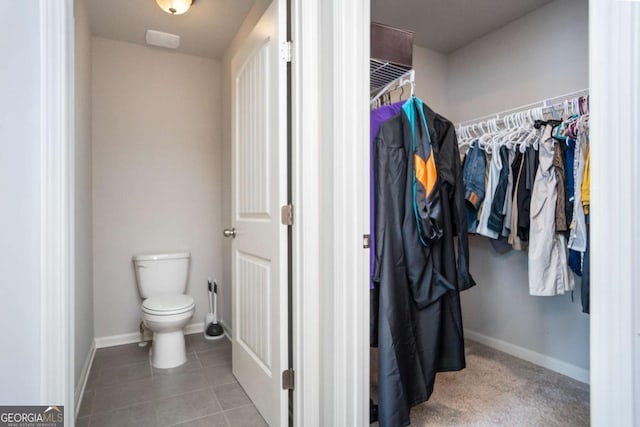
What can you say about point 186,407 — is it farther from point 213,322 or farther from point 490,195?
point 490,195

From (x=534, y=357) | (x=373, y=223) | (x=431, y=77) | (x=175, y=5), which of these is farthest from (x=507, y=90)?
(x=175, y=5)

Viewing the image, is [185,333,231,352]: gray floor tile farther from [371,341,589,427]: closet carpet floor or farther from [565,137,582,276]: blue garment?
[565,137,582,276]: blue garment

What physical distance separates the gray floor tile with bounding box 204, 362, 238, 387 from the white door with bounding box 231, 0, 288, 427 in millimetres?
86

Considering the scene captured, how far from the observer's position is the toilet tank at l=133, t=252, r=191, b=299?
2504mm

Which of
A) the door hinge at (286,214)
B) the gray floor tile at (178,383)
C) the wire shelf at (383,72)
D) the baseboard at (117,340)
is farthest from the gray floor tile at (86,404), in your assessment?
the wire shelf at (383,72)

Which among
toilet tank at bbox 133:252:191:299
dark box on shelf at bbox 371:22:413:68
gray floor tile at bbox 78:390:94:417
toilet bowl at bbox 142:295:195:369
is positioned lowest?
gray floor tile at bbox 78:390:94:417

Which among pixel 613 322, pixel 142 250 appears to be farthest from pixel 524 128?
pixel 142 250

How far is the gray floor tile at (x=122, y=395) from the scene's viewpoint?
176 centimetres

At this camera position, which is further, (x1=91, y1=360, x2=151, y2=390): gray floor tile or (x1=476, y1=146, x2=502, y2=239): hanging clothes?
(x1=476, y1=146, x2=502, y2=239): hanging clothes

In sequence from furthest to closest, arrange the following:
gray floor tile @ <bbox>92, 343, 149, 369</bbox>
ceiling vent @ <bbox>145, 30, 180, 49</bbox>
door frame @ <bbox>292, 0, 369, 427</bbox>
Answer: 1. ceiling vent @ <bbox>145, 30, 180, 49</bbox>
2. gray floor tile @ <bbox>92, 343, 149, 369</bbox>
3. door frame @ <bbox>292, 0, 369, 427</bbox>

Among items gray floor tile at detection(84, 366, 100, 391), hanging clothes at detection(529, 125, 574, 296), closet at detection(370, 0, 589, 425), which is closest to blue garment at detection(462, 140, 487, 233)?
closet at detection(370, 0, 589, 425)

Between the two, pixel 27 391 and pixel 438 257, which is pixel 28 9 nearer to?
pixel 27 391

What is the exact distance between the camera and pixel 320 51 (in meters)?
A: 1.35

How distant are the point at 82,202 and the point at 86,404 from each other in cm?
113
